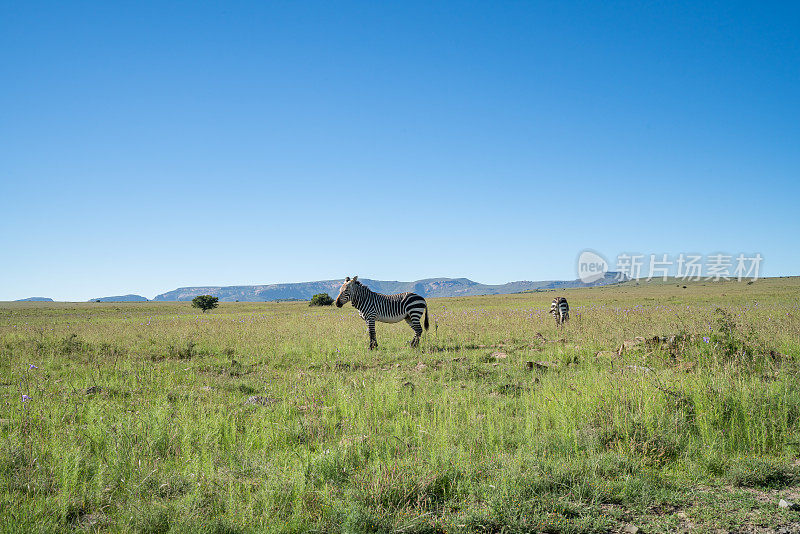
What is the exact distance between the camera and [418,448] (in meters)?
5.44

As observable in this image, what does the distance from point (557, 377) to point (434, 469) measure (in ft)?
19.0

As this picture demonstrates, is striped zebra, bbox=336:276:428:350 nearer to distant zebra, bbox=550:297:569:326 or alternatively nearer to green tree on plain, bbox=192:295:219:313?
distant zebra, bbox=550:297:569:326

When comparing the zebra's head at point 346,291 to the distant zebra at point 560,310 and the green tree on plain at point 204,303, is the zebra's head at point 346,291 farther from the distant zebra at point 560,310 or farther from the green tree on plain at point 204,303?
the green tree on plain at point 204,303

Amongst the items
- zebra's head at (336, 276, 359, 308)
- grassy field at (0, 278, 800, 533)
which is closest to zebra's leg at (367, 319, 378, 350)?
zebra's head at (336, 276, 359, 308)

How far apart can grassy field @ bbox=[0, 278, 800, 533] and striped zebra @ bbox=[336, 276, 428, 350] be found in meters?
5.42

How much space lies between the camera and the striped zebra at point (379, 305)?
16.2 metres

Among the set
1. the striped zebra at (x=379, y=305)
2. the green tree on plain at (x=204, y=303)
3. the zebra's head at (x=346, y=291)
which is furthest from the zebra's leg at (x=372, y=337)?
the green tree on plain at (x=204, y=303)

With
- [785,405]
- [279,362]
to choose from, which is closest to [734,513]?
[785,405]

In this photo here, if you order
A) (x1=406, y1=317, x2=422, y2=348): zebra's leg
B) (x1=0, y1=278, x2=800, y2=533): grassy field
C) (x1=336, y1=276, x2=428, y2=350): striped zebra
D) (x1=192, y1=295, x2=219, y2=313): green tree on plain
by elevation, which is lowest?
(x1=192, y1=295, x2=219, y2=313): green tree on plain

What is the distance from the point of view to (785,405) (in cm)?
666

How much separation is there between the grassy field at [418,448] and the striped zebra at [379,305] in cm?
542

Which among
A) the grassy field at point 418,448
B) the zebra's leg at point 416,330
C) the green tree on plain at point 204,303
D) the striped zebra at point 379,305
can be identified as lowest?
the green tree on plain at point 204,303

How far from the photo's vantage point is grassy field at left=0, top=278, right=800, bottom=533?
13.2ft

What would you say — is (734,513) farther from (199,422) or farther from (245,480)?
(199,422)
